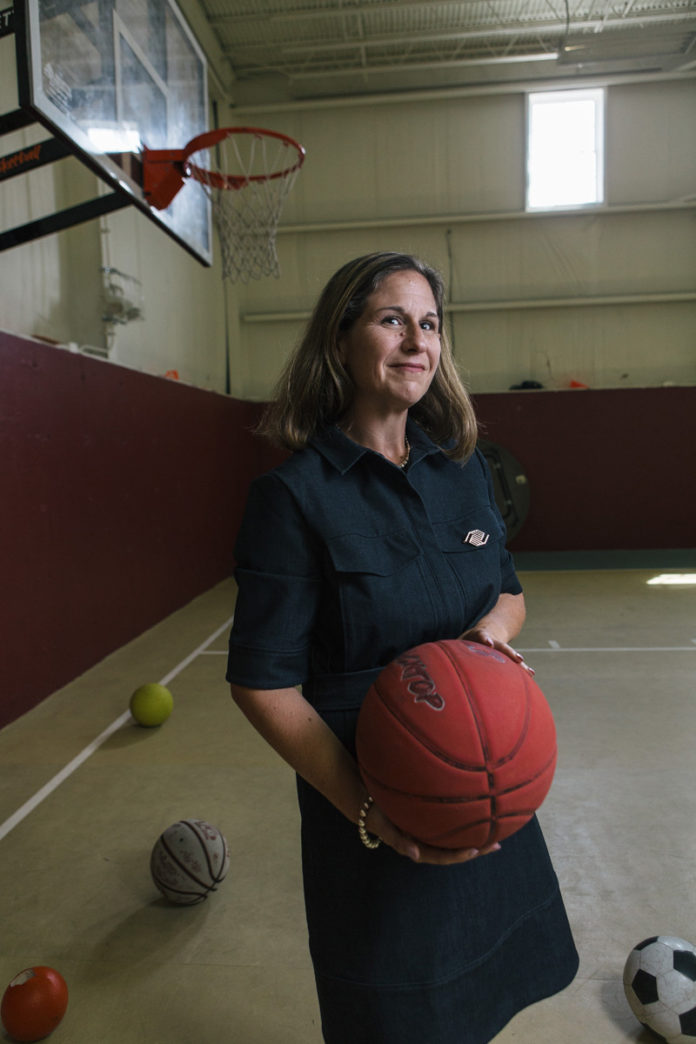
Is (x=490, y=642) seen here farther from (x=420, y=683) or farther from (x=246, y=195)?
(x=246, y=195)

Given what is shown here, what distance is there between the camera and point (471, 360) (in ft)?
32.6

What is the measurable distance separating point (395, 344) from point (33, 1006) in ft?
5.82

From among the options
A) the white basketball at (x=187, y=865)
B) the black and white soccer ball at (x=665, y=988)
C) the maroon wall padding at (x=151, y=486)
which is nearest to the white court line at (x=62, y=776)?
the maroon wall padding at (x=151, y=486)

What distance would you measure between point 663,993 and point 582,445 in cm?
762

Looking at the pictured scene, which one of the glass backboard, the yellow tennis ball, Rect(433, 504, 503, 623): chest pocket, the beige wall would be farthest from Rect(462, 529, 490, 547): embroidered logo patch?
the beige wall

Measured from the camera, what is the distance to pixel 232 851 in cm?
275

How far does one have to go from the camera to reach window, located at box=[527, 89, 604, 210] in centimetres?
962

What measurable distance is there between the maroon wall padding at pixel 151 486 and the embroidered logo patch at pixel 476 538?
3.29 metres

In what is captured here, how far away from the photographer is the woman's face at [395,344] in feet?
4.21

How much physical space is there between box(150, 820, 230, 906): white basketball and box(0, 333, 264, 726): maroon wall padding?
189cm

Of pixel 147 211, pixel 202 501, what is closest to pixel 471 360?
pixel 202 501

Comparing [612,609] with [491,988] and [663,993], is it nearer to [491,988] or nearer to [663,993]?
[663,993]

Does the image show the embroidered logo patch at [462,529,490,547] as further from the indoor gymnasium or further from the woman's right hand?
the woman's right hand

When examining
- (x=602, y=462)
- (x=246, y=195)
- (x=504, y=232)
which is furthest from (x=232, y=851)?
(x=504, y=232)
